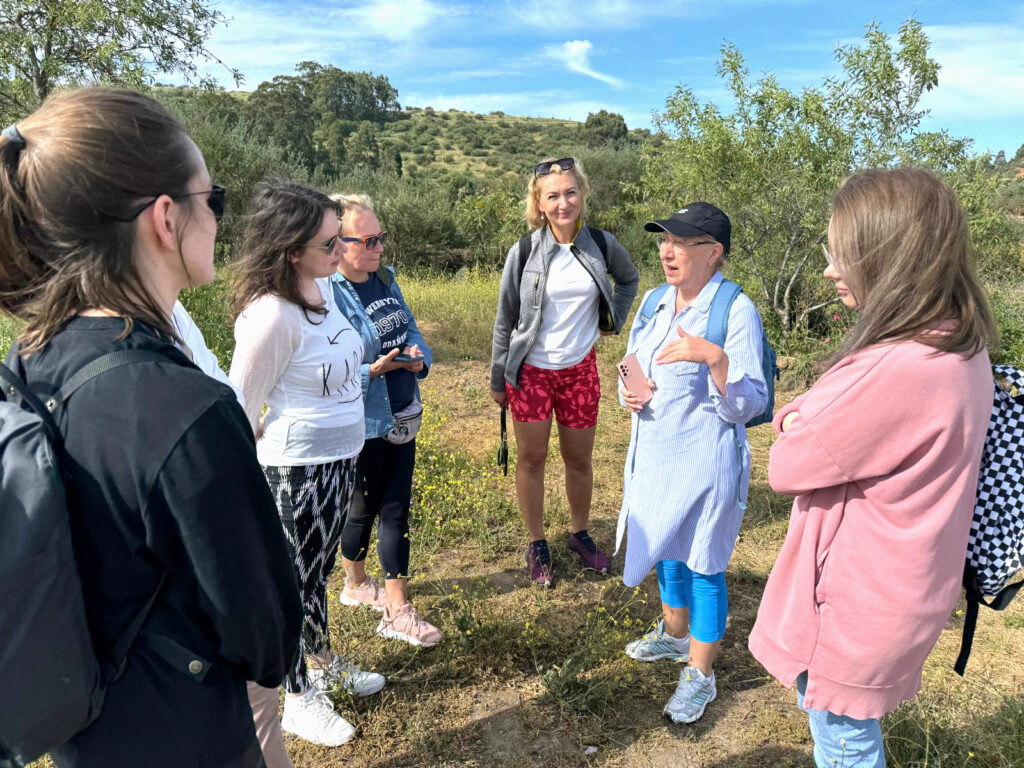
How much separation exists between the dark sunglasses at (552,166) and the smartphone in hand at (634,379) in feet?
3.95

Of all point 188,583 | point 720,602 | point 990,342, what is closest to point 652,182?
point 720,602

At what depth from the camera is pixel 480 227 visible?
15609 millimetres

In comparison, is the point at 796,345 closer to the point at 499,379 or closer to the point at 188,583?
the point at 499,379

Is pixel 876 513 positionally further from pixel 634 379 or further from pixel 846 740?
pixel 634 379

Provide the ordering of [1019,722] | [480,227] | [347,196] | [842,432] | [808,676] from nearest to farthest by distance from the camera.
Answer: [842,432]
[808,676]
[1019,722]
[347,196]
[480,227]

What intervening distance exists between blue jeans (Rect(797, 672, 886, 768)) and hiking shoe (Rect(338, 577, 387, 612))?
201 centimetres

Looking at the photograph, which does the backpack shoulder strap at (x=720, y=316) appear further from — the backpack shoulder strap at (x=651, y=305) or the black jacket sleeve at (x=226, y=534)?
the black jacket sleeve at (x=226, y=534)

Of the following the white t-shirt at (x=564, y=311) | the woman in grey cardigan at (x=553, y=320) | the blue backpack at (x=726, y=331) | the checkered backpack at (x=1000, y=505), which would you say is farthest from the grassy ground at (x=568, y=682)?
the white t-shirt at (x=564, y=311)

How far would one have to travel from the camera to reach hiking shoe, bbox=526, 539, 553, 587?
3.50 metres

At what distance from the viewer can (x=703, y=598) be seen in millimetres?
2502

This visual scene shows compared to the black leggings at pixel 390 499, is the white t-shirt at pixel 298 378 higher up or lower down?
higher up

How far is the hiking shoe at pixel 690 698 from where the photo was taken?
256cm

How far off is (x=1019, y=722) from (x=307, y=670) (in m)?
2.52

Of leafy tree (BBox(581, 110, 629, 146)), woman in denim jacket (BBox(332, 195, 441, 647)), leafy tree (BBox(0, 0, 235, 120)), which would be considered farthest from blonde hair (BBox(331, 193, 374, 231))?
leafy tree (BBox(581, 110, 629, 146))
